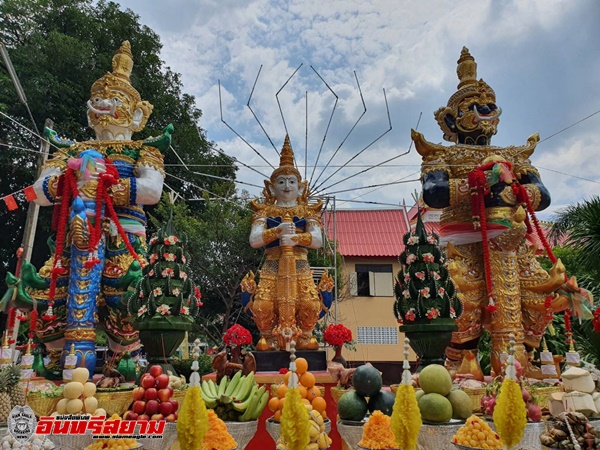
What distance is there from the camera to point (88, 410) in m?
3.70

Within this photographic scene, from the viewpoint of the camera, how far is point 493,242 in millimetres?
5801

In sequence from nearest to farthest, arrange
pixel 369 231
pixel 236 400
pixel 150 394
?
1. pixel 236 400
2. pixel 150 394
3. pixel 369 231

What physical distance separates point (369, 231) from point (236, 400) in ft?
42.8

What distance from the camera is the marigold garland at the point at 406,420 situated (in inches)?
98.7

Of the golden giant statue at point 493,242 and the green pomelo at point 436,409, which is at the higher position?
the golden giant statue at point 493,242

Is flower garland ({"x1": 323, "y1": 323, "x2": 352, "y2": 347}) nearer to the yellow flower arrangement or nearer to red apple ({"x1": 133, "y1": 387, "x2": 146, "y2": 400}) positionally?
red apple ({"x1": 133, "y1": 387, "x2": 146, "y2": 400})

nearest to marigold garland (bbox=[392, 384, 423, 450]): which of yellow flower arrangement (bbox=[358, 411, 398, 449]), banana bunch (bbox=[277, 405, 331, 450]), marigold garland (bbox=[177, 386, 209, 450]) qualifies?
yellow flower arrangement (bbox=[358, 411, 398, 449])

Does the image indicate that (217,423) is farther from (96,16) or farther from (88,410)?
(96,16)

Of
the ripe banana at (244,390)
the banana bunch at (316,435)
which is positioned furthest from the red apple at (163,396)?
the banana bunch at (316,435)

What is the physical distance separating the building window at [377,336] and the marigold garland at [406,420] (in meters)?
12.6

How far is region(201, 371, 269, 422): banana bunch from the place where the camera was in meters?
3.30

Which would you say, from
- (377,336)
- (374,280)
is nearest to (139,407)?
(374,280)

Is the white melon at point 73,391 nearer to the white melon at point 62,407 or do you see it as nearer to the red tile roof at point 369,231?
the white melon at point 62,407

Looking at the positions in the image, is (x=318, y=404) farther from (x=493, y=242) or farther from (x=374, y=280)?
(x=374, y=280)
